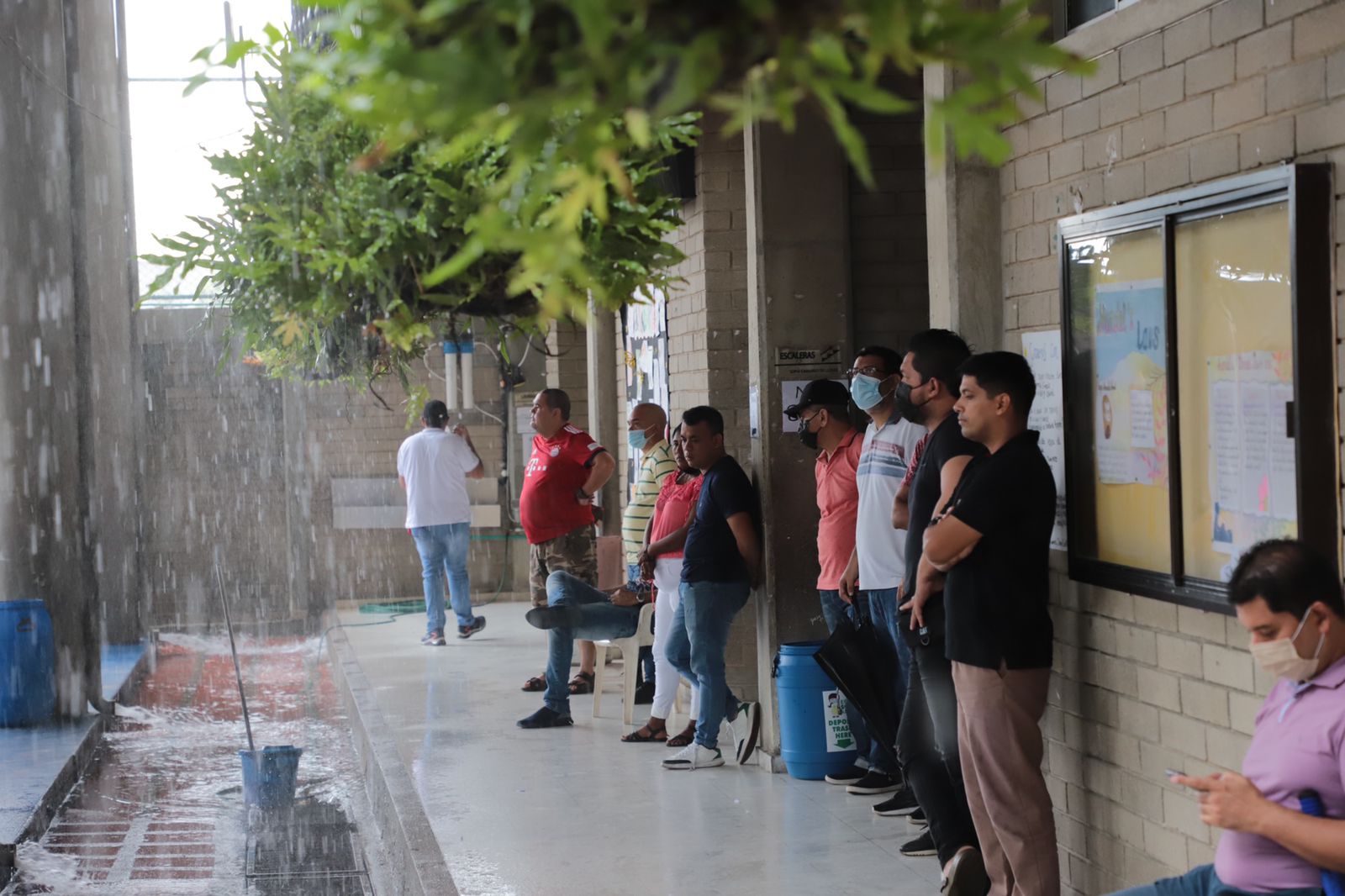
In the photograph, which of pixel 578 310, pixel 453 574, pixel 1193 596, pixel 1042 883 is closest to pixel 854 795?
pixel 1042 883

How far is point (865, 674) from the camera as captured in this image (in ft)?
19.2

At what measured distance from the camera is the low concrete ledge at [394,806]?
5.22m

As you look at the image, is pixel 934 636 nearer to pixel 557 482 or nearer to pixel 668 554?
pixel 668 554

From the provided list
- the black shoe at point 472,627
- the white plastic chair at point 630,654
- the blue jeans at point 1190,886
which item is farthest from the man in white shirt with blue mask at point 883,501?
the black shoe at point 472,627

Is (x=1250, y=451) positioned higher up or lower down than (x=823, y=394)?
lower down

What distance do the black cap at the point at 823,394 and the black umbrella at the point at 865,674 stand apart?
3.25 ft

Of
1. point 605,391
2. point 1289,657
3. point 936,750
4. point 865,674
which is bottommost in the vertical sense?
point 936,750

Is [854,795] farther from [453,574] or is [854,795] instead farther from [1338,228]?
[453,574]

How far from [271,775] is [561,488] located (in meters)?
2.58

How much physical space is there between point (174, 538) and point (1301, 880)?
14.7 m

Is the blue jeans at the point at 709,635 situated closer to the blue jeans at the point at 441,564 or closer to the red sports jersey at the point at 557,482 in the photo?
the red sports jersey at the point at 557,482

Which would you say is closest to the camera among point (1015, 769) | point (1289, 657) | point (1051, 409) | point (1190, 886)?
point (1289, 657)

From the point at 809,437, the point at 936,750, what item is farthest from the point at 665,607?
the point at 936,750

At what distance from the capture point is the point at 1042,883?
4293 mm
